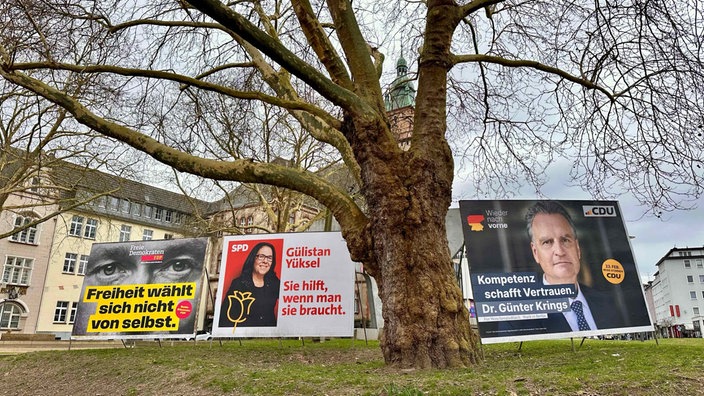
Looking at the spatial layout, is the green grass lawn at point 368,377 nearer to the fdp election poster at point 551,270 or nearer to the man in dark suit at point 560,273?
the man in dark suit at point 560,273

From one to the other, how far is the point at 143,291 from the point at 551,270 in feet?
27.3

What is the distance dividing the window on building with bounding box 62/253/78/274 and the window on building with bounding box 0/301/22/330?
14.2 ft

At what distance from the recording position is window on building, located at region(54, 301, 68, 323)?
35.8 meters

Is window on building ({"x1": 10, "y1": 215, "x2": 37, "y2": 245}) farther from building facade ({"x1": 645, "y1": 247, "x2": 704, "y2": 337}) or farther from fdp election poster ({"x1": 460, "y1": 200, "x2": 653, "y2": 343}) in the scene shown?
building facade ({"x1": 645, "y1": 247, "x2": 704, "y2": 337})

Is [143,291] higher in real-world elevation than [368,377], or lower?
higher

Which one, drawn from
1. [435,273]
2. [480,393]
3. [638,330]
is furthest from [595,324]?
[480,393]

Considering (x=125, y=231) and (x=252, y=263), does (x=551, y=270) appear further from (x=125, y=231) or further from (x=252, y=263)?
(x=125, y=231)

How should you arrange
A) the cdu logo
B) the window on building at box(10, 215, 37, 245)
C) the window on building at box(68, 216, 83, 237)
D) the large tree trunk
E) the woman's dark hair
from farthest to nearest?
the window on building at box(68, 216, 83, 237) < the window on building at box(10, 215, 37, 245) < the woman's dark hair < the cdu logo < the large tree trunk

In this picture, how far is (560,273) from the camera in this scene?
729cm

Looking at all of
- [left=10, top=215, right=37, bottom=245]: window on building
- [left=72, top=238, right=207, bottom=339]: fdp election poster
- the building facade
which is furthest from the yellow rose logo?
the building facade

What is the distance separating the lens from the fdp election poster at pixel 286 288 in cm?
881

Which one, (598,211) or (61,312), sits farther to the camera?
(61,312)

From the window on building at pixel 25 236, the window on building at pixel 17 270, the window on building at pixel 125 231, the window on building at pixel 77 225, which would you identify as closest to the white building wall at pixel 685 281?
the window on building at pixel 125 231

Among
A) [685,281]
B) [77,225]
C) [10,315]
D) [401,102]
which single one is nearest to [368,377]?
[401,102]
